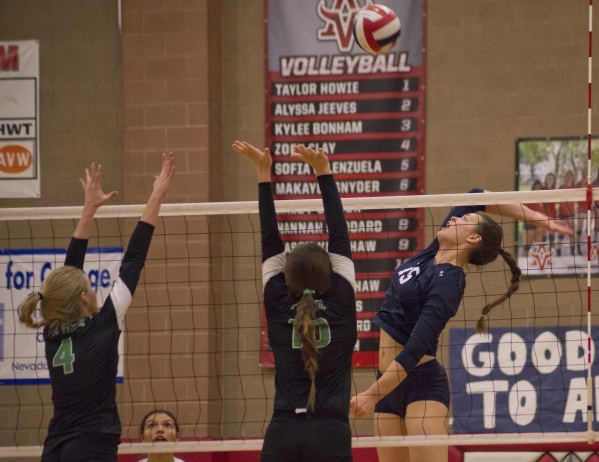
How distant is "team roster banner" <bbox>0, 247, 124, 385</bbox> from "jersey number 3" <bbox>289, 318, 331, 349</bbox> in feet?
17.4

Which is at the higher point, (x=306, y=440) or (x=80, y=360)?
(x=80, y=360)

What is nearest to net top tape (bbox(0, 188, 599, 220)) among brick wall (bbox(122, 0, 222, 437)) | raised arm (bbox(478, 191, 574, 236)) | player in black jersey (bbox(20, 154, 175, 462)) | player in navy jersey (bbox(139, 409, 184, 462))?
raised arm (bbox(478, 191, 574, 236))

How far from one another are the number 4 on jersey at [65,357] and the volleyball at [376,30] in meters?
3.38

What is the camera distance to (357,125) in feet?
29.1

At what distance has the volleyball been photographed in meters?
6.55

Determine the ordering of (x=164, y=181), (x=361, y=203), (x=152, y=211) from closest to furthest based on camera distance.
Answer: (x=152, y=211) → (x=164, y=181) → (x=361, y=203)

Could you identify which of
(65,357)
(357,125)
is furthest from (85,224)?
(357,125)

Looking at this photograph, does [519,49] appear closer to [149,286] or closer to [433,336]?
[149,286]

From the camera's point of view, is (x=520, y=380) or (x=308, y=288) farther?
(x=520, y=380)

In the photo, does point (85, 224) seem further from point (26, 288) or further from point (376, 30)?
point (26, 288)

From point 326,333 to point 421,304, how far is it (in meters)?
1.21

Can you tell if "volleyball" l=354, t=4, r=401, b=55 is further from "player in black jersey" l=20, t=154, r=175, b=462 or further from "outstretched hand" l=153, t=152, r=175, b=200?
"player in black jersey" l=20, t=154, r=175, b=462

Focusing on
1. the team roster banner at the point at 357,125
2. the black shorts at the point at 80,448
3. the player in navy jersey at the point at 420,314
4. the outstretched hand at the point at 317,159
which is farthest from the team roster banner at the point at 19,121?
the outstretched hand at the point at 317,159

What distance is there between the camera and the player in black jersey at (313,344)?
3.81m
